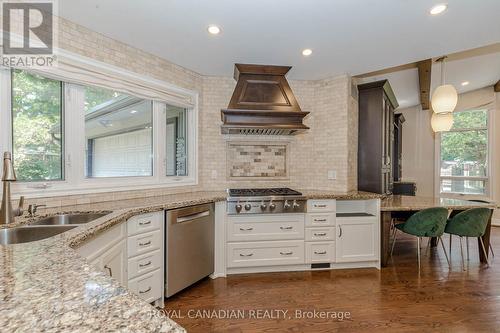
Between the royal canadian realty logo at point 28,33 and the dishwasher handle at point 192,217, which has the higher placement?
the royal canadian realty logo at point 28,33

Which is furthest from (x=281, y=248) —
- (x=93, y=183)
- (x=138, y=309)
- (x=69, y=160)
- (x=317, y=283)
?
(x=138, y=309)

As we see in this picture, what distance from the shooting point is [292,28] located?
242cm

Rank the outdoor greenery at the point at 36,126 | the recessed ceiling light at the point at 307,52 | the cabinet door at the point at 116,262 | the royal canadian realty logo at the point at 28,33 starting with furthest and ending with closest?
the recessed ceiling light at the point at 307,52
the outdoor greenery at the point at 36,126
the royal canadian realty logo at the point at 28,33
the cabinet door at the point at 116,262

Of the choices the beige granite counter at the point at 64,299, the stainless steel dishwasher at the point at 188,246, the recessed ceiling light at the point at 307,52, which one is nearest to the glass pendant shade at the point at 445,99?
the recessed ceiling light at the point at 307,52

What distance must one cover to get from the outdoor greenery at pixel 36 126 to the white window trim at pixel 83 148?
0.18ft

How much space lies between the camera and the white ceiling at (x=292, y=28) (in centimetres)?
208

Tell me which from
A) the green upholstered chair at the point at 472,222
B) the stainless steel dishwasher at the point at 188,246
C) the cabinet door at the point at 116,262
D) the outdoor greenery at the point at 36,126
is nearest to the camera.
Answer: the cabinet door at the point at 116,262

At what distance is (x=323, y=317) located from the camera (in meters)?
2.14

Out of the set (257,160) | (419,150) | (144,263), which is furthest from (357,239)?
(419,150)

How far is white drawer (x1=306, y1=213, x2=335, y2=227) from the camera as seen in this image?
10.00 feet

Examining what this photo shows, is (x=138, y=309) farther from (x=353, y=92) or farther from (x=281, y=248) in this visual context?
(x=353, y=92)

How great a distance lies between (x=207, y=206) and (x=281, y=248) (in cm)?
100

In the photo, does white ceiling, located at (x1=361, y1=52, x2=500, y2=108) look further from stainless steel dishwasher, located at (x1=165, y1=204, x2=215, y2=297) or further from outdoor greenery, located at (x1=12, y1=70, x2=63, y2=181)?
outdoor greenery, located at (x1=12, y1=70, x2=63, y2=181)

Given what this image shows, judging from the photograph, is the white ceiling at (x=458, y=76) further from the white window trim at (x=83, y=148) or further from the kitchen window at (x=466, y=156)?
the white window trim at (x=83, y=148)
